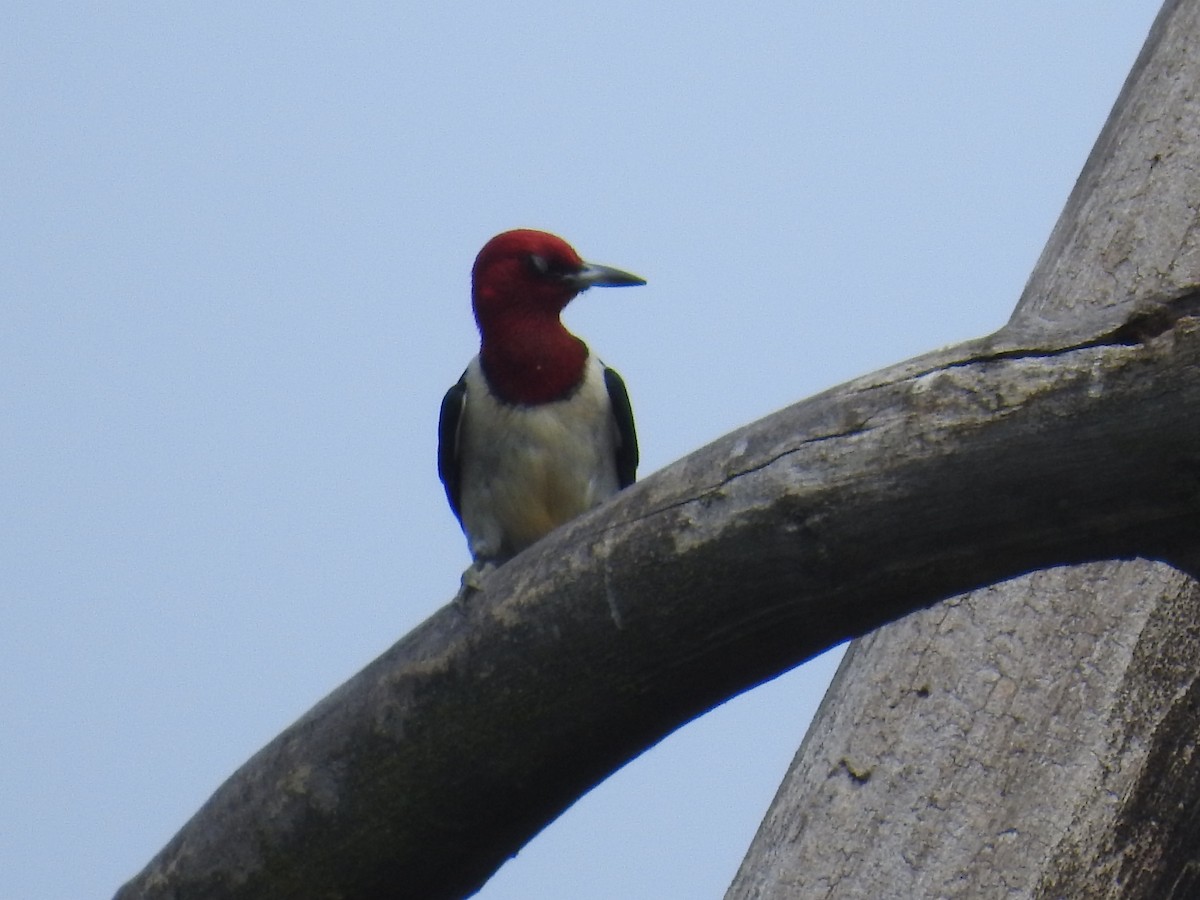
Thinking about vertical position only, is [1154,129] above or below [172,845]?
above

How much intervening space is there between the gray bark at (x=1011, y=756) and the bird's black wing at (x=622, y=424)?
2.83ft

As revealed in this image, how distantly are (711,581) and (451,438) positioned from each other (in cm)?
189

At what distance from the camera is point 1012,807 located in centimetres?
293

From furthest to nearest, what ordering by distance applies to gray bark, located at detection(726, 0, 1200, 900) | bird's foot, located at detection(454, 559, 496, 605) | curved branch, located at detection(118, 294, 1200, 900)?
gray bark, located at detection(726, 0, 1200, 900), bird's foot, located at detection(454, 559, 496, 605), curved branch, located at detection(118, 294, 1200, 900)

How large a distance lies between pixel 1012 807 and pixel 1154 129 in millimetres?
1583

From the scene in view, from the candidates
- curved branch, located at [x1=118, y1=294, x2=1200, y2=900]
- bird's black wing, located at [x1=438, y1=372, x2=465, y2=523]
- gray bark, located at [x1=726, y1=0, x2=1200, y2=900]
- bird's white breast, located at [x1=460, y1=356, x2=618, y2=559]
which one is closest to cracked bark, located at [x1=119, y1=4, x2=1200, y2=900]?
curved branch, located at [x1=118, y1=294, x2=1200, y2=900]

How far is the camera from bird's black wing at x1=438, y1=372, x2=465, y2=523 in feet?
12.7

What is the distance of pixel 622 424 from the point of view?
3.88 m

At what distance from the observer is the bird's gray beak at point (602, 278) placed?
375cm

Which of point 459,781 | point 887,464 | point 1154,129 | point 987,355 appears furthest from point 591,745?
point 1154,129

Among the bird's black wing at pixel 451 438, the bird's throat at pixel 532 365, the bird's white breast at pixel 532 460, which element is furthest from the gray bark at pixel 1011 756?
the bird's black wing at pixel 451 438

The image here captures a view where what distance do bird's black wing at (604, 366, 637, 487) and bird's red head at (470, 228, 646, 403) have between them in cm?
9

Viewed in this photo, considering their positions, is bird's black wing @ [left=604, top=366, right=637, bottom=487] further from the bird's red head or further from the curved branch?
the curved branch

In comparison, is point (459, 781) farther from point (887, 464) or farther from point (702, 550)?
point (887, 464)
